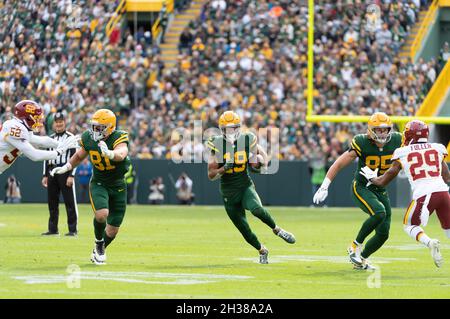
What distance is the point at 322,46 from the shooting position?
2494 centimetres

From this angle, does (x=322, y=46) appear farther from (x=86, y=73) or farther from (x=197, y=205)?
(x=86, y=73)

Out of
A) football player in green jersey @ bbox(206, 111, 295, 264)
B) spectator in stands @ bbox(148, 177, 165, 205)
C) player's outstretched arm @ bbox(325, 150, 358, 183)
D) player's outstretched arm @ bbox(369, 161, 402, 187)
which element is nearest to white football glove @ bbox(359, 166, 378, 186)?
player's outstretched arm @ bbox(369, 161, 402, 187)

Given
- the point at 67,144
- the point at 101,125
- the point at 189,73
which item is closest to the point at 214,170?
the point at 101,125

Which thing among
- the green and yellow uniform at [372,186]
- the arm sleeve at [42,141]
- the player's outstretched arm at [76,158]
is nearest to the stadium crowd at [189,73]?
the arm sleeve at [42,141]

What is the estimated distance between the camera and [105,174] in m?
12.7

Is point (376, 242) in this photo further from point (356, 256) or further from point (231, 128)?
point (231, 128)

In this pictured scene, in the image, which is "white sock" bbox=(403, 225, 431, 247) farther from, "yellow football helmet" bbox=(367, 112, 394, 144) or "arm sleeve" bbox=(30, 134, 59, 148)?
"arm sleeve" bbox=(30, 134, 59, 148)

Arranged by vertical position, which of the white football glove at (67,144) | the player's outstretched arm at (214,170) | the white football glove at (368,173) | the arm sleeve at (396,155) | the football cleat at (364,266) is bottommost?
the football cleat at (364,266)

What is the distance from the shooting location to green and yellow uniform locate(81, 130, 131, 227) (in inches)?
496

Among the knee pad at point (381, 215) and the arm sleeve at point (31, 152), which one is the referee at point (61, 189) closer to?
the arm sleeve at point (31, 152)

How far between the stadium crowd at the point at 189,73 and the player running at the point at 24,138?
1227 cm

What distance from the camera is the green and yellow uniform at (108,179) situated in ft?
41.3

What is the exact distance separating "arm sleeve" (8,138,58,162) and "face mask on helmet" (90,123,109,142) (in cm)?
65

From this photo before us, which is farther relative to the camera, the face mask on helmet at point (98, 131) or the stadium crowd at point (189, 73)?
the stadium crowd at point (189, 73)
